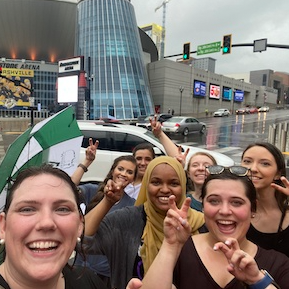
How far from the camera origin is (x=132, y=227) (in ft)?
6.68

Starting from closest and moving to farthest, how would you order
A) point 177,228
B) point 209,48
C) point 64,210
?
point 64,210
point 177,228
point 209,48

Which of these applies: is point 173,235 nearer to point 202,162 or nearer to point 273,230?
point 273,230

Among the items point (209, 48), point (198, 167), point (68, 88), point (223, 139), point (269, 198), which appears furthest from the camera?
point (68, 88)

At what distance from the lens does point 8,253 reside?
1212 mm

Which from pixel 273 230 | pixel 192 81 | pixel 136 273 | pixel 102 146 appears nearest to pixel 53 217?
pixel 136 273

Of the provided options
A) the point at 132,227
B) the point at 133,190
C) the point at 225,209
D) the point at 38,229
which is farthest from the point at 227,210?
the point at 133,190

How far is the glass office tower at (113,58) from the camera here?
38.5 metres

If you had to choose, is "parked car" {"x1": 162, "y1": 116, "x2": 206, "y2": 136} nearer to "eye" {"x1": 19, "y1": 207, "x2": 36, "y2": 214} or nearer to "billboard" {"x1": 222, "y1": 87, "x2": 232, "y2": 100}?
"eye" {"x1": 19, "y1": 207, "x2": 36, "y2": 214}

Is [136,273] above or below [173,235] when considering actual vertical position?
below

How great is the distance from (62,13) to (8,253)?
7377 centimetres

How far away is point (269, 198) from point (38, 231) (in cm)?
187

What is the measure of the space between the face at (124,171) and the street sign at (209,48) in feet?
56.9

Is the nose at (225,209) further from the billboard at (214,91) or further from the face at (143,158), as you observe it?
the billboard at (214,91)

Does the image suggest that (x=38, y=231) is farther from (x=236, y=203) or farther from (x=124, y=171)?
(x=124, y=171)
